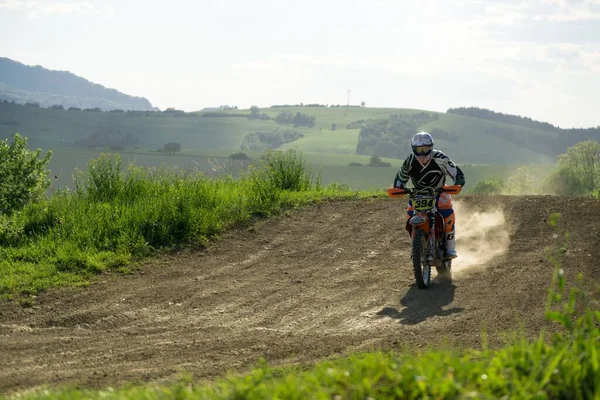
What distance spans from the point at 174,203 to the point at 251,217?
1.88 m

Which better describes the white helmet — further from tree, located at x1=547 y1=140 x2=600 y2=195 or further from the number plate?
tree, located at x1=547 y1=140 x2=600 y2=195

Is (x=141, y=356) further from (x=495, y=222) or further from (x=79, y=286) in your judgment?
(x=495, y=222)

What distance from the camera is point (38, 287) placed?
472 inches

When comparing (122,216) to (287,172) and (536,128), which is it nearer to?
(287,172)

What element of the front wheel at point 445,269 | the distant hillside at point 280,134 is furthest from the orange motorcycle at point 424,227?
the distant hillside at point 280,134

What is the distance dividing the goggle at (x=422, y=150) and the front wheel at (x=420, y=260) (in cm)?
127

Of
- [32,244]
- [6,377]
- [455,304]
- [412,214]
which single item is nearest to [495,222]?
[412,214]

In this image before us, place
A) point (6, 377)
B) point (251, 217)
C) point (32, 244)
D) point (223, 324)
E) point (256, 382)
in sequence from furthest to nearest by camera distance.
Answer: point (251, 217) < point (32, 244) < point (223, 324) < point (6, 377) < point (256, 382)

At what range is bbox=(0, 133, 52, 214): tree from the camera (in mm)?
16734

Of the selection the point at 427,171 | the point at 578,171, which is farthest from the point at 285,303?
the point at 578,171

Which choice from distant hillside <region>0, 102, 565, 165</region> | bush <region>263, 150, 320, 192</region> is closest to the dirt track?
bush <region>263, 150, 320, 192</region>

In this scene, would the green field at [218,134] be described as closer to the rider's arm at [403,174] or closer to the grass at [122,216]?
the grass at [122,216]

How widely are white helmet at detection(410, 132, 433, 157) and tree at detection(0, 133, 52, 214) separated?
8.67 metres

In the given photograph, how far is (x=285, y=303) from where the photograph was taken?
11578mm
